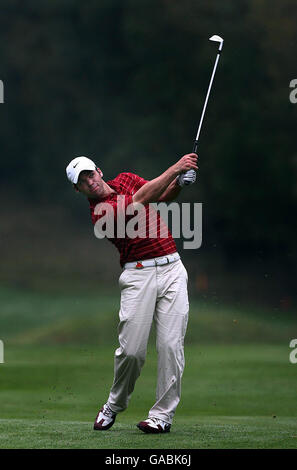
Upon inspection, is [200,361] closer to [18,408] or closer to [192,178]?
[18,408]

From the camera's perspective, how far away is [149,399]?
7867 mm

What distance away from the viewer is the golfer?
4824 mm

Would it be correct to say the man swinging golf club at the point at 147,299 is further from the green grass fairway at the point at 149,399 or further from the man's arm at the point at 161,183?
→ the green grass fairway at the point at 149,399

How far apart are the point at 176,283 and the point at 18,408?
9.92ft

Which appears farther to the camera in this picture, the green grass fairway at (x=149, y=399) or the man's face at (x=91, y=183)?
the man's face at (x=91, y=183)

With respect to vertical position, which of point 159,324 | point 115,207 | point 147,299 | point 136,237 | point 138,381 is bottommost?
point 138,381

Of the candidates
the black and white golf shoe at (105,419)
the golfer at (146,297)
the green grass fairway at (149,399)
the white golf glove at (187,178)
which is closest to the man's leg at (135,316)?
the golfer at (146,297)

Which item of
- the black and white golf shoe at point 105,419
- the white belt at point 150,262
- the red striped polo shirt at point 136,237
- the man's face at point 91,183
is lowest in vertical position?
the black and white golf shoe at point 105,419

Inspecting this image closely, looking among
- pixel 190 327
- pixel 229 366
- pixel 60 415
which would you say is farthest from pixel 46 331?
pixel 60 415

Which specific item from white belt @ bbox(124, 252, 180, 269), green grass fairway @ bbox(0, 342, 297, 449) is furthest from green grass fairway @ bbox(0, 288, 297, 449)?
white belt @ bbox(124, 252, 180, 269)

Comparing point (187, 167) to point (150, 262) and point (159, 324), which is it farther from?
point (159, 324)

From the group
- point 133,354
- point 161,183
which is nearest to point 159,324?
point 133,354

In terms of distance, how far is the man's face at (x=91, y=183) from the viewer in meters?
4.88

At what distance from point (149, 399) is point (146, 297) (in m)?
3.22
